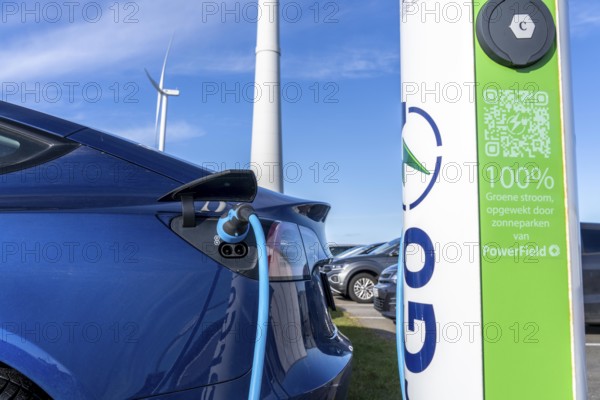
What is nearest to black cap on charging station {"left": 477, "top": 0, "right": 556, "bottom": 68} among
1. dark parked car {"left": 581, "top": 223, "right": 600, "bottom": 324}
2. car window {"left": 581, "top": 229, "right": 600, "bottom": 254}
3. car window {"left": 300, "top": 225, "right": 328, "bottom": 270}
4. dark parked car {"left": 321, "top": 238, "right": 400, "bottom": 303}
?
car window {"left": 300, "top": 225, "right": 328, "bottom": 270}

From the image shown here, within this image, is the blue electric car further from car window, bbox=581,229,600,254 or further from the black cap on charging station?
car window, bbox=581,229,600,254

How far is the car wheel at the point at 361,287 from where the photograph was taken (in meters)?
10.1

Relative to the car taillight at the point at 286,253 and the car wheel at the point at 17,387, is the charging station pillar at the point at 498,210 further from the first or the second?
the car wheel at the point at 17,387

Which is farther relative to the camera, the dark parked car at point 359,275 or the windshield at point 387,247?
the windshield at point 387,247

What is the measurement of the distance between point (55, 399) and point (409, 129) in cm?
140

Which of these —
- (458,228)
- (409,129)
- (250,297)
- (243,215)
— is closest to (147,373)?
(250,297)

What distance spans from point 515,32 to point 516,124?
31 centimetres

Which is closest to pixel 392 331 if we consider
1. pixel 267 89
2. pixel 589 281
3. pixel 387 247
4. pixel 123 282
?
pixel 589 281

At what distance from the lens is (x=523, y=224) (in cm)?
188

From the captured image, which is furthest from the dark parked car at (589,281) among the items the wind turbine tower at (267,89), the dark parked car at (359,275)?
the dark parked car at (359,275)

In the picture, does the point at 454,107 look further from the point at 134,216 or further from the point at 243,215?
the point at 134,216

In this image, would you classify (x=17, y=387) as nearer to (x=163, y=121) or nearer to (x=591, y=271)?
(x=591, y=271)

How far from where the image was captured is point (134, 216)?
1.57 metres

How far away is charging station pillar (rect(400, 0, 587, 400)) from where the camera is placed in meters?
1.87
